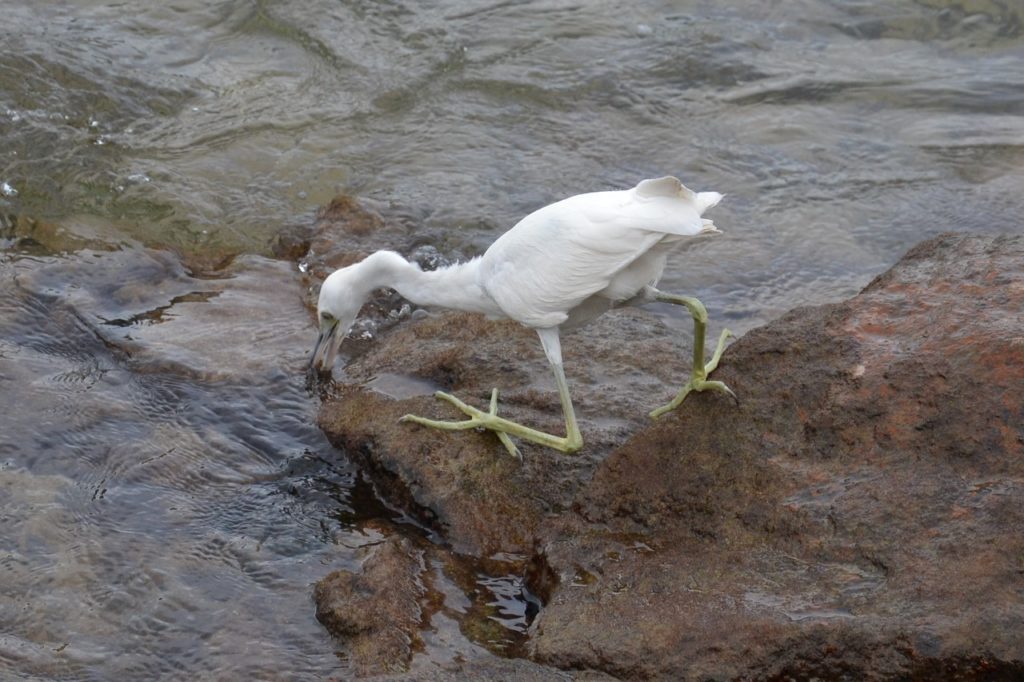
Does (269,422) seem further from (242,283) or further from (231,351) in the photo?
(242,283)

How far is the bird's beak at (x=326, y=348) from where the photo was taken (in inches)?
207

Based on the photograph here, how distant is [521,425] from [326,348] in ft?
3.94

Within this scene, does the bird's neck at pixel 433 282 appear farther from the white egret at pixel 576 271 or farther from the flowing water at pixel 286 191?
the flowing water at pixel 286 191

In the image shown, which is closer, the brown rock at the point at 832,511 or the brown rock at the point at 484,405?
the brown rock at the point at 832,511

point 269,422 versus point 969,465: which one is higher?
point 969,465

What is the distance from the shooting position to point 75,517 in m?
4.13

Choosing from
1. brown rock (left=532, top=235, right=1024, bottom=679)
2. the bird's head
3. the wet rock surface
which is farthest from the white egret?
the bird's head

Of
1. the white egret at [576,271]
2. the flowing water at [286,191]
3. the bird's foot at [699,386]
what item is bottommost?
the flowing water at [286,191]

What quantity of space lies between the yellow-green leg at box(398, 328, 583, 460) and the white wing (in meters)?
0.12

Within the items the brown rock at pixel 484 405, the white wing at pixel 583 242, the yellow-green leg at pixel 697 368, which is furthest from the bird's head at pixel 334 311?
the yellow-green leg at pixel 697 368

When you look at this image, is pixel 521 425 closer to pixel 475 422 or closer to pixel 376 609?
pixel 475 422

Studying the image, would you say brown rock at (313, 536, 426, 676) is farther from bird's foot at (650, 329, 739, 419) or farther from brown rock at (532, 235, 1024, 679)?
bird's foot at (650, 329, 739, 419)

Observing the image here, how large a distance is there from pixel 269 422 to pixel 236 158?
136 inches

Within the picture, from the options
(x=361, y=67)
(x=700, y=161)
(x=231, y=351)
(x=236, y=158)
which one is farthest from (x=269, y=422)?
(x=361, y=67)
